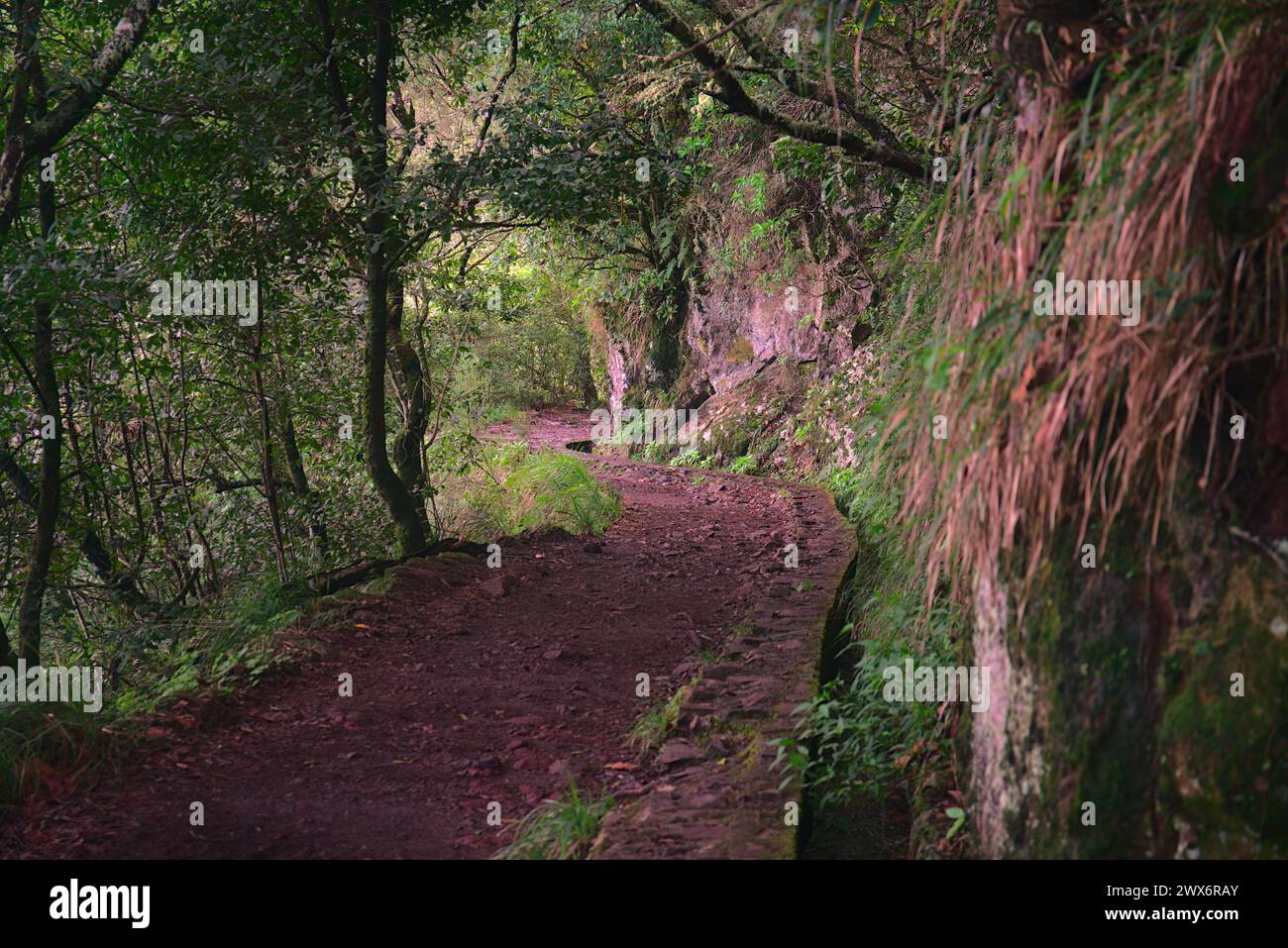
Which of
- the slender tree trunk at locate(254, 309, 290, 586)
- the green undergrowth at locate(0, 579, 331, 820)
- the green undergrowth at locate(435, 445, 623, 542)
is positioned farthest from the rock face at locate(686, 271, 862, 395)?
the green undergrowth at locate(0, 579, 331, 820)

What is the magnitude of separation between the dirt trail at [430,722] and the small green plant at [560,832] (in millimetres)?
214

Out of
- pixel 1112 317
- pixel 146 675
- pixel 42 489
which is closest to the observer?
pixel 1112 317

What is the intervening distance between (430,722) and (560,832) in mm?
1698

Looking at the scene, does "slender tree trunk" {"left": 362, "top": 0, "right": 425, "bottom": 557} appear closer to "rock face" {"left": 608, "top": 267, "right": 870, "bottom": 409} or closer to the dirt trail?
the dirt trail

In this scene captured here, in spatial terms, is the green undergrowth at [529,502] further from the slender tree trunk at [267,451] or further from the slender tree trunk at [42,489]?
the slender tree trunk at [42,489]

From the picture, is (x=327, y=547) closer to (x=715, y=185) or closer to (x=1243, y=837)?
(x=1243, y=837)

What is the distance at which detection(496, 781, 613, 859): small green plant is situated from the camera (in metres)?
3.43

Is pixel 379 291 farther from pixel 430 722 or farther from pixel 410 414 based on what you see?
pixel 430 722

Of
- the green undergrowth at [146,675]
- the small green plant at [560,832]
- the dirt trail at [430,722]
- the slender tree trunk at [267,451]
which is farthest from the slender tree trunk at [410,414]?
the small green plant at [560,832]

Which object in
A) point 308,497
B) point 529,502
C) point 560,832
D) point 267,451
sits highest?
point 267,451

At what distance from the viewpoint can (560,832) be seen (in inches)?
139

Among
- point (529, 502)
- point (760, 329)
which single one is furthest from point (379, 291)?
point (760, 329)

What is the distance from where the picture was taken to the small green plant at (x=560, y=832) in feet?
11.3

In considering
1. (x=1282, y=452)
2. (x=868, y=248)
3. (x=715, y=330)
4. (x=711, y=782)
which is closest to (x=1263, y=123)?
(x=1282, y=452)
